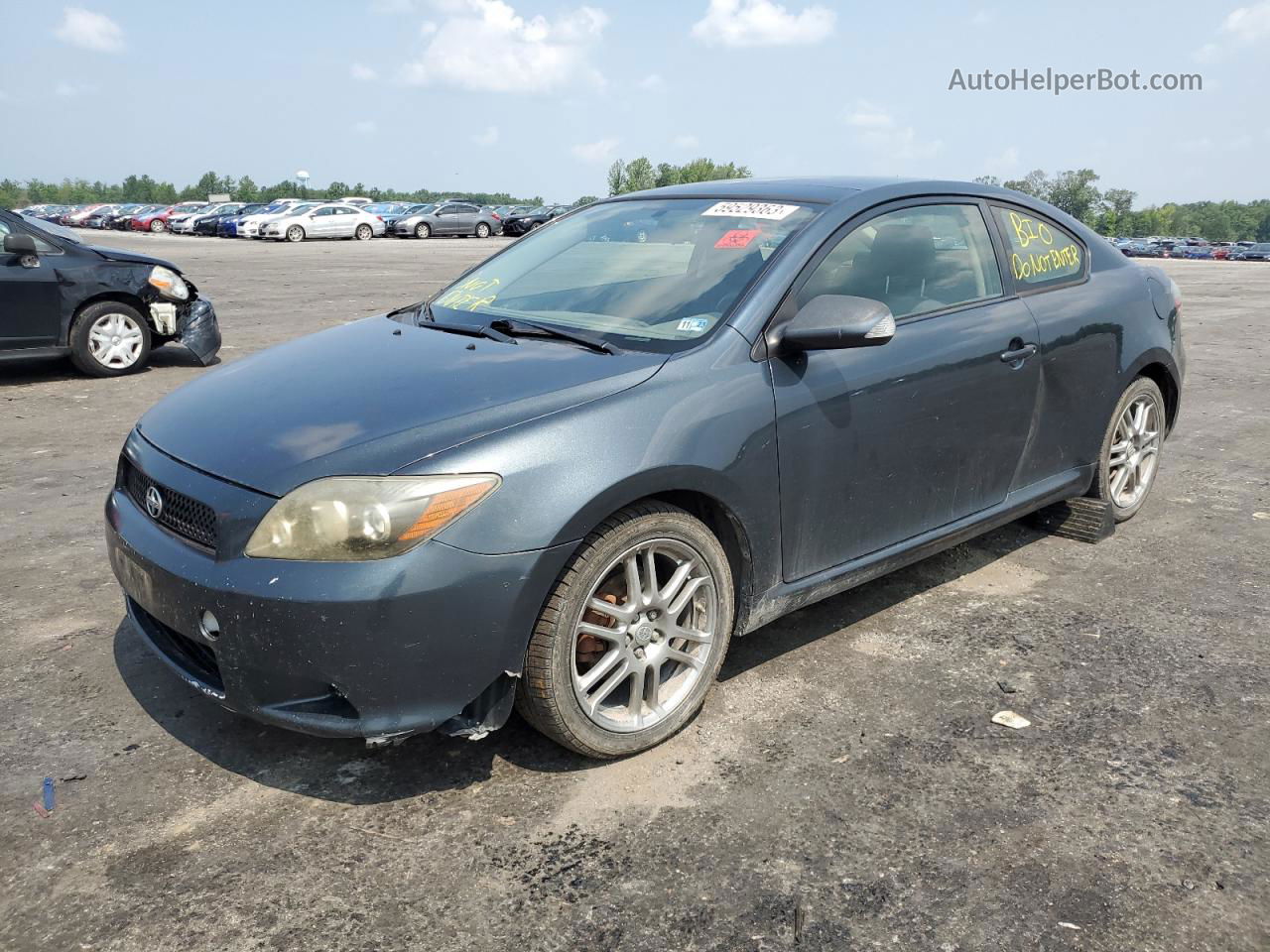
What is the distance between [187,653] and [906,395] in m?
2.43

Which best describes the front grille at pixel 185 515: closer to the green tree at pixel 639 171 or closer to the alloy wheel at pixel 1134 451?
the alloy wheel at pixel 1134 451

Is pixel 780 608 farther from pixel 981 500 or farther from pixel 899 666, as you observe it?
pixel 981 500

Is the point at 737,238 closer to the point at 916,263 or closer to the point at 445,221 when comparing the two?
the point at 916,263

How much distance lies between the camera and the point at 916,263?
396cm

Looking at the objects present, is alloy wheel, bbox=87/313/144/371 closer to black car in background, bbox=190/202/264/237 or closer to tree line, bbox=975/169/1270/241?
black car in background, bbox=190/202/264/237

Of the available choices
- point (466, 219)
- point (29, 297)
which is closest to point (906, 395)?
point (29, 297)

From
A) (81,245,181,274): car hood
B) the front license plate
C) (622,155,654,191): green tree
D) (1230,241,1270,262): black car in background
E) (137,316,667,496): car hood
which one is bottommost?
the front license plate

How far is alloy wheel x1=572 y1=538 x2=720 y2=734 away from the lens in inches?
118

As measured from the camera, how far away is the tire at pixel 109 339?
9125mm

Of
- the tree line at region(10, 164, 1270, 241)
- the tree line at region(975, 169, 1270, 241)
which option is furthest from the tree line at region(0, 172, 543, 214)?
the tree line at region(975, 169, 1270, 241)

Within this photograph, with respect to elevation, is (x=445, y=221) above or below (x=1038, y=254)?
above

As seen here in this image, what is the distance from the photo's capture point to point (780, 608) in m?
3.49

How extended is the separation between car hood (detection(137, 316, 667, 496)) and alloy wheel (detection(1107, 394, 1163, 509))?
290 centimetres

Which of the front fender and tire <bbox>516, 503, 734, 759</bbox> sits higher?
the front fender
